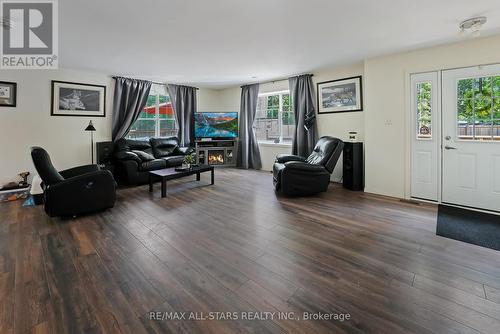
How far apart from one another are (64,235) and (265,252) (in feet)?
7.11

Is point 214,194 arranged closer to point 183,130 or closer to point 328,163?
point 328,163

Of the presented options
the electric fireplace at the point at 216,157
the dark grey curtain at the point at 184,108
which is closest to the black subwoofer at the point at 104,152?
the dark grey curtain at the point at 184,108

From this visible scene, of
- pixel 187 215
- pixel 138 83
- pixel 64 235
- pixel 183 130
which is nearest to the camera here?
pixel 64 235

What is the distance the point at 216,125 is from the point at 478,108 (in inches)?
210

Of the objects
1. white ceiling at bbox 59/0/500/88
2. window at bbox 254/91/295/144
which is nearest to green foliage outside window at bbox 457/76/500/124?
white ceiling at bbox 59/0/500/88

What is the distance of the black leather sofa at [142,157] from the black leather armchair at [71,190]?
1.49m

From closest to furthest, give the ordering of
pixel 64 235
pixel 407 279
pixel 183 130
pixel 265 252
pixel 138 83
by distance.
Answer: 1. pixel 407 279
2. pixel 265 252
3. pixel 64 235
4. pixel 138 83
5. pixel 183 130

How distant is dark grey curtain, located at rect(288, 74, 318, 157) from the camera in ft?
17.7

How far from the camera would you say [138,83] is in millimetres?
5762

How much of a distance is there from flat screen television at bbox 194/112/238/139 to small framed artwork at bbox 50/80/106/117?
225 centimetres

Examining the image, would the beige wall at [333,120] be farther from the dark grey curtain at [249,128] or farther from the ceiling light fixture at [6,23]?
the ceiling light fixture at [6,23]

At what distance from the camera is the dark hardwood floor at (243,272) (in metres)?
1.46

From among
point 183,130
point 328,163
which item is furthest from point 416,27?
point 183,130

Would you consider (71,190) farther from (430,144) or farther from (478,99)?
(478,99)
